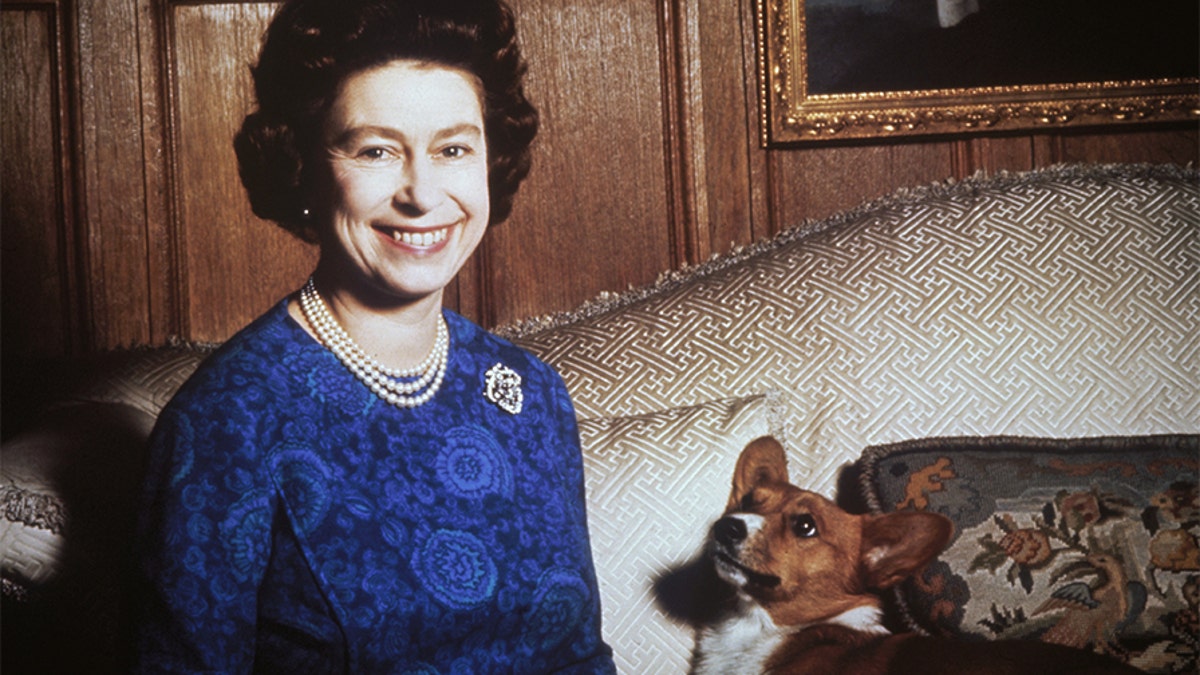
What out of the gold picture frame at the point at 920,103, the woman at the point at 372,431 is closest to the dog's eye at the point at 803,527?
the woman at the point at 372,431

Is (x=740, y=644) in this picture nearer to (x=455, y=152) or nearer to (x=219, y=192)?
(x=455, y=152)

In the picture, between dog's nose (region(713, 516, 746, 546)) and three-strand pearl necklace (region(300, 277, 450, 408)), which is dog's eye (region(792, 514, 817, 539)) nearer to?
dog's nose (region(713, 516, 746, 546))

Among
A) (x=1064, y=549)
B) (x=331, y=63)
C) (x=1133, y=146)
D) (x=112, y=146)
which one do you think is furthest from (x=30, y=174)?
→ (x=1133, y=146)

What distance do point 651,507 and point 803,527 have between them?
17 centimetres

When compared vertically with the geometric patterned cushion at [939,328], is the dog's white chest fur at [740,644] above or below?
below

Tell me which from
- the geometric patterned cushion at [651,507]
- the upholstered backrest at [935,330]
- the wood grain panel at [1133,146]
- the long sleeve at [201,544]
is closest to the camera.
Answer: the long sleeve at [201,544]

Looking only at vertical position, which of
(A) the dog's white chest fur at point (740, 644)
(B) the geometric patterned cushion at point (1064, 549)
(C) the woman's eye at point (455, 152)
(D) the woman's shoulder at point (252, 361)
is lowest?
(A) the dog's white chest fur at point (740, 644)

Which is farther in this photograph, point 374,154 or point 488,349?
point 488,349

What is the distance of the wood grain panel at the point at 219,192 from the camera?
52.8 inches

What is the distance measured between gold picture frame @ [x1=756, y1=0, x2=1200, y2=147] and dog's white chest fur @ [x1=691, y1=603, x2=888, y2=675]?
787mm

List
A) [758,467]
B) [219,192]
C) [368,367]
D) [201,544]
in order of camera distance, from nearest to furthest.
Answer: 1. [201,544]
2. [368,367]
3. [758,467]
4. [219,192]

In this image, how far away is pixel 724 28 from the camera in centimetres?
151

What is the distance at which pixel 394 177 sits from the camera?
844mm

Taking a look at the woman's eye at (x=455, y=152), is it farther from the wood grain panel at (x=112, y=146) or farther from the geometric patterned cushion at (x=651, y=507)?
the wood grain panel at (x=112, y=146)
